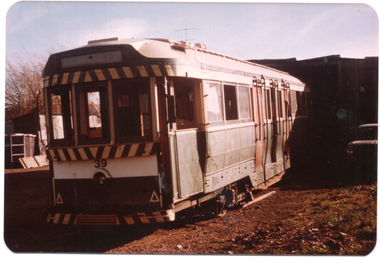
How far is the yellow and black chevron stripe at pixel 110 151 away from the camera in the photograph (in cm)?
532

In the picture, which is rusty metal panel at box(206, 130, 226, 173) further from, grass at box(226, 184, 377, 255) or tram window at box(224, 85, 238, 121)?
grass at box(226, 184, 377, 255)

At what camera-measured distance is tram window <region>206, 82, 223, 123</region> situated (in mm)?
6199

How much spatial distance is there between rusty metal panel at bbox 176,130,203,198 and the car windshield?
343cm

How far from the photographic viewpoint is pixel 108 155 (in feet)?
17.7

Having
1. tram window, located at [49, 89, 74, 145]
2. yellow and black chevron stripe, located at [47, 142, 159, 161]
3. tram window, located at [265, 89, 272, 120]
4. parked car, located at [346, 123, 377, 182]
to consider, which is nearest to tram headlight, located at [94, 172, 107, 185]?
yellow and black chevron stripe, located at [47, 142, 159, 161]

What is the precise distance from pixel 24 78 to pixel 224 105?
6.58 metres

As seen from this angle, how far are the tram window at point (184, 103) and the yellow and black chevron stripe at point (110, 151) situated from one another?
696mm

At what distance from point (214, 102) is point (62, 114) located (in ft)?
8.81

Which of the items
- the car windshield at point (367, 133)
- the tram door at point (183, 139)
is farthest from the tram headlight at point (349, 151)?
the tram door at point (183, 139)

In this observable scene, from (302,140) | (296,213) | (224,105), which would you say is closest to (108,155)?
(224,105)

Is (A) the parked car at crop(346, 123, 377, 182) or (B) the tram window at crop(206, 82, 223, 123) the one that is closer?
(B) the tram window at crop(206, 82, 223, 123)

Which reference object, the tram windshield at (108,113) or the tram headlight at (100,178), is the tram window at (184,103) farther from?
the tram headlight at (100,178)

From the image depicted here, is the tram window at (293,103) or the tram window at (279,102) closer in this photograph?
the tram window at (279,102)

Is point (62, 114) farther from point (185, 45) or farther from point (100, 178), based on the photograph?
point (185, 45)
